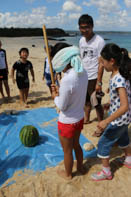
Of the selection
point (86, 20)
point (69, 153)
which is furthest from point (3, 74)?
point (69, 153)

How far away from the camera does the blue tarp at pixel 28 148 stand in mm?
3115

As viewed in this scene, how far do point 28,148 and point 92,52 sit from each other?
2222 mm

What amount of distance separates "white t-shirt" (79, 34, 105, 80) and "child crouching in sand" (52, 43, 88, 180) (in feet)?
5.28

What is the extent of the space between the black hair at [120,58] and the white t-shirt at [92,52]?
1.37 meters

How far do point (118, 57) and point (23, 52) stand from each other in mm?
3596

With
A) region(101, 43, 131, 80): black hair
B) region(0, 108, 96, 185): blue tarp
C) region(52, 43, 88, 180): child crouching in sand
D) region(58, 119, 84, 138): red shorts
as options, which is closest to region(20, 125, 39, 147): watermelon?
region(0, 108, 96, 185): blue tarp

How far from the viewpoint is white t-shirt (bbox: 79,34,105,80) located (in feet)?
11.8

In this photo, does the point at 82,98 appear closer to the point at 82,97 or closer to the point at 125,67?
the point at 82,97

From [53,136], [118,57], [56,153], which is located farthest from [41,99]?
[118,57]

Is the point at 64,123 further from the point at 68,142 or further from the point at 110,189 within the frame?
the point at 110,189

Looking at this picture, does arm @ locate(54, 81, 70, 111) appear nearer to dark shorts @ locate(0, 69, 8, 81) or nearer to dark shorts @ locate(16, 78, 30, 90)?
dark shorts @ locate(16, 78, 30, 90)

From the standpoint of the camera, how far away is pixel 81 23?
3469mm

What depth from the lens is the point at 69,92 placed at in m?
2.02

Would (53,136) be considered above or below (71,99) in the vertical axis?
below
